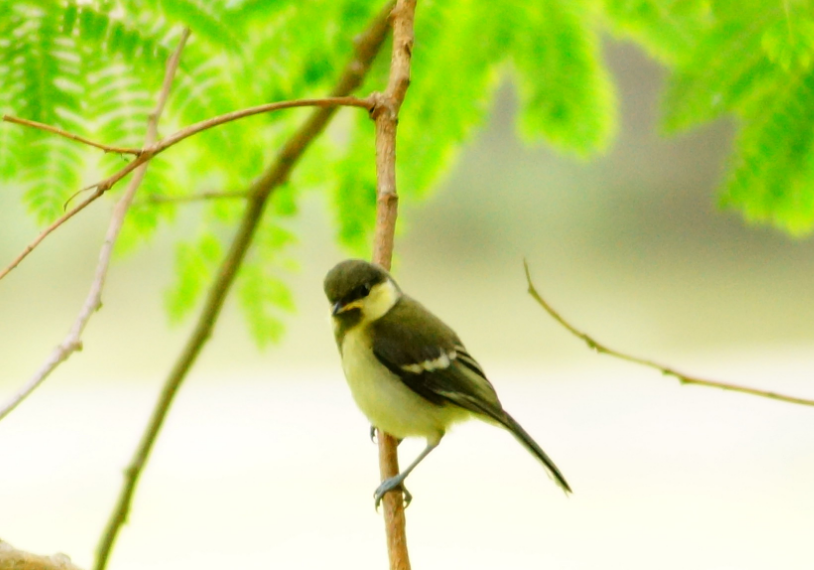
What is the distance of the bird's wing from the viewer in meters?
1.56

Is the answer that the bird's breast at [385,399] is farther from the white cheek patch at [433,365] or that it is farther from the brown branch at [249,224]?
the brown branch at [249,224]

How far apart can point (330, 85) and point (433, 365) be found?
1.92 feet

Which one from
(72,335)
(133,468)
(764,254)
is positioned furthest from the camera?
(764,254)

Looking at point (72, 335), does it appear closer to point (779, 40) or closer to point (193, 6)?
point (193, 6)

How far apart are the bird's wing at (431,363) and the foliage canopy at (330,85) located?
232mm

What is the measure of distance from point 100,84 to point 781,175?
1.15m

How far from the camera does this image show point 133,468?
152cm

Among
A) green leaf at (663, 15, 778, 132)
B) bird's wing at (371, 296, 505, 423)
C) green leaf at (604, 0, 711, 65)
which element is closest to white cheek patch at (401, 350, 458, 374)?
bird's wing at (371, 296, 505, 423)

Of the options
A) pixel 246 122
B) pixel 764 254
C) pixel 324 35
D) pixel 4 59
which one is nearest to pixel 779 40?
pixel 324 35

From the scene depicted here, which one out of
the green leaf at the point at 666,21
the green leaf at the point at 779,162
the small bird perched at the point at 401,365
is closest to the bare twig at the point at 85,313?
the small bird perched at the point at 401,365

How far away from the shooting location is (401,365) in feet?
5.20

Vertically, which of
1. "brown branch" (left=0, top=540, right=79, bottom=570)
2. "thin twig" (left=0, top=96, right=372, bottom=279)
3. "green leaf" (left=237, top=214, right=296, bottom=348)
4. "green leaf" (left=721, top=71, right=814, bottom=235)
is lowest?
"brown branch" (left=0, top=540, right=79, bottom=570)

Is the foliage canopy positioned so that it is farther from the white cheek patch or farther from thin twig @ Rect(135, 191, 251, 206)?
the white cheek patch

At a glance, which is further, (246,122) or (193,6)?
(246,122)
